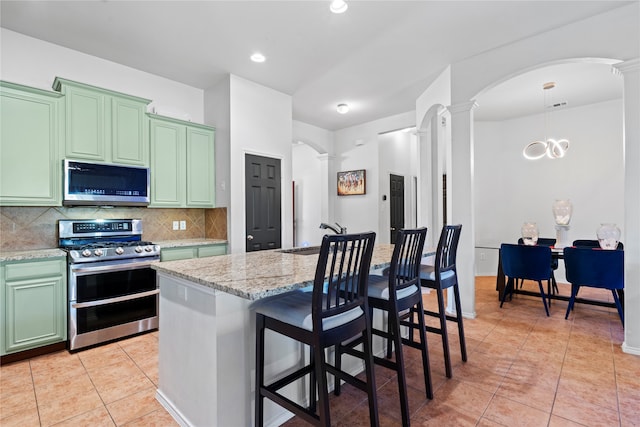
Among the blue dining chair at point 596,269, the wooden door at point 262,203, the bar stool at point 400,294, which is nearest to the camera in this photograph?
the bar stool at point 400,294

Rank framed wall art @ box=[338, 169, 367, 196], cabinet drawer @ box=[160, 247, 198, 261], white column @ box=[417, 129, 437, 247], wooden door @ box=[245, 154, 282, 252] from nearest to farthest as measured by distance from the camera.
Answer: cabinet drawer @ box=[160, 247, 198, 261] → wooden door @ box=[245, 154, 282, 252] → white column @ box=[417, 129, 437, 247] → framed wall art @ box=[338, 169, 367, 196]

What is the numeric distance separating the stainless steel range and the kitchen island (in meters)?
1.34

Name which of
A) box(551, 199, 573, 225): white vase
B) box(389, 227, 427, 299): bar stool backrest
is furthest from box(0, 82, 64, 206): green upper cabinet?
box(551, 199, 573, 225): white vase

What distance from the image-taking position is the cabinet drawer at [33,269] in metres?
2.46

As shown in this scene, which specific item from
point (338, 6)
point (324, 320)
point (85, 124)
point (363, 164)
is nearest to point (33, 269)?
point (85, 124)

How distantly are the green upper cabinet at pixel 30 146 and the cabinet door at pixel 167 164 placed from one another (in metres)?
0.82

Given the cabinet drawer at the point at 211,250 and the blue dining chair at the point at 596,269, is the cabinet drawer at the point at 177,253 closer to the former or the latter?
the cabinet drawer at the point at 211,250

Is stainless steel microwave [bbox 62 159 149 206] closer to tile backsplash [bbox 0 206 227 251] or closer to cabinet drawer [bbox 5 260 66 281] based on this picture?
tile backsplash [bbox 0 206 227 251]

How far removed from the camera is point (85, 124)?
2957 millimetres

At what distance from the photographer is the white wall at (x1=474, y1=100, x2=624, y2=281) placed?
15.7 feet

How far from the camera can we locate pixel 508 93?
4.42 metres

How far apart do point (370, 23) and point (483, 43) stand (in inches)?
49.3

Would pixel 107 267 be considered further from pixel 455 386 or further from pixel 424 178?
pixel 424 178

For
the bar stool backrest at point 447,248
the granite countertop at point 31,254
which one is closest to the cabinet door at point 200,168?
the granite countertop at point 31,254
